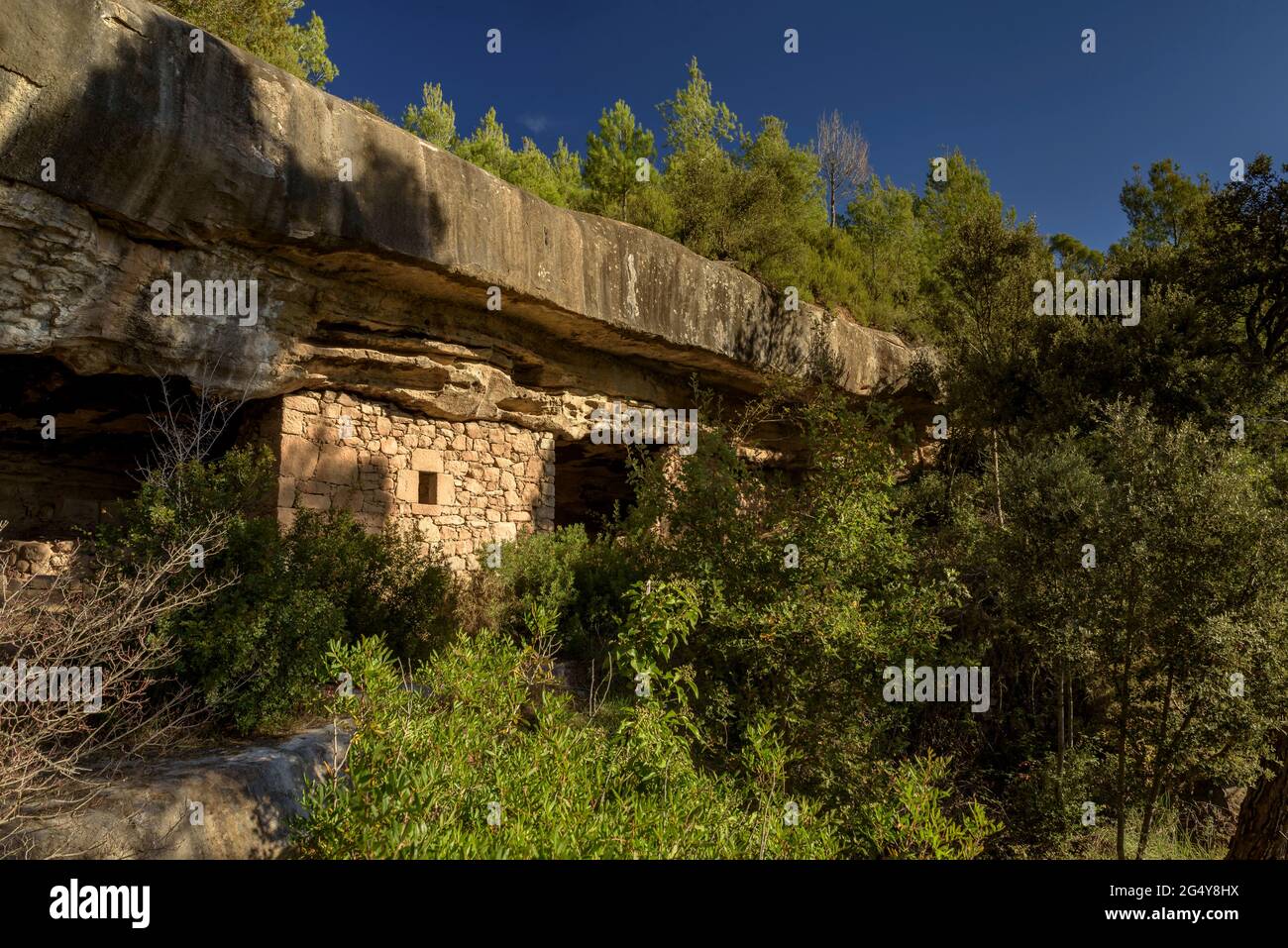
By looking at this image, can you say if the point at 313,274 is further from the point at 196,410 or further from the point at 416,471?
the point at 416,471

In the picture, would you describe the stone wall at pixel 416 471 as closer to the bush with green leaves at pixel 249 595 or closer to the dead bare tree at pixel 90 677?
the bush with green leaves at pixel 249 595

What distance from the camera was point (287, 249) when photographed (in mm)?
7148

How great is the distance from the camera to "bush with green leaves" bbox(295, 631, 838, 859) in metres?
2.75

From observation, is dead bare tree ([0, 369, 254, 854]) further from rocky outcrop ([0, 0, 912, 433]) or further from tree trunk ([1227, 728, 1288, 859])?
tree trunk ([1227, 728, 1288, 859])

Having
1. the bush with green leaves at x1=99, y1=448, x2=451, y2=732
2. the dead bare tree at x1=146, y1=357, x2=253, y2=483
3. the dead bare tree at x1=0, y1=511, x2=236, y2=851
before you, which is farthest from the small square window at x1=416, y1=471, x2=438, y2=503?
the dead bare tree at x1=0, y1=511, x2=236, y2=851

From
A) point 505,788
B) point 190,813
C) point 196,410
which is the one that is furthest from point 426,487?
point 505,788

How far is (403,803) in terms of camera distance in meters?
2.72

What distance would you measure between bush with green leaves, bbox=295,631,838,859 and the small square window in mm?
4953

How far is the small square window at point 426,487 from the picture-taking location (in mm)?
9141

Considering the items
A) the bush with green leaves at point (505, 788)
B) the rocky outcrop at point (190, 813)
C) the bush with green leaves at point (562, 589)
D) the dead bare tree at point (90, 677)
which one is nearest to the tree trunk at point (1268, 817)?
the bush with green leaves at point (505, 788)

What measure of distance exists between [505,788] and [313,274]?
20.0ft
